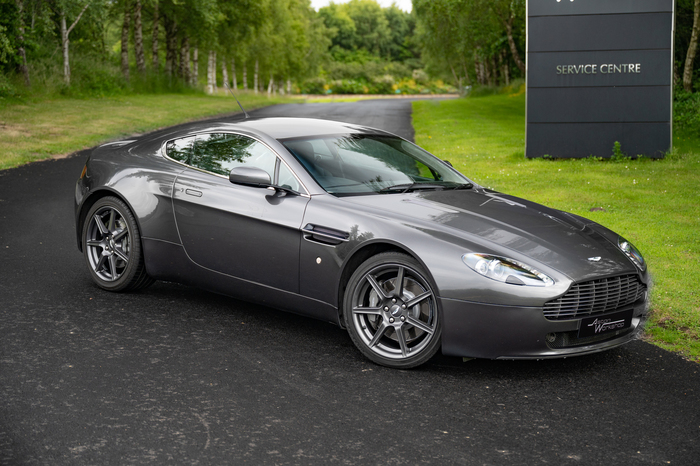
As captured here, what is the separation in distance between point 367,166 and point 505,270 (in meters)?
1.59

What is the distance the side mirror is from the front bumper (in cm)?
152

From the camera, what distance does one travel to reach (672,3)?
45.5 ft

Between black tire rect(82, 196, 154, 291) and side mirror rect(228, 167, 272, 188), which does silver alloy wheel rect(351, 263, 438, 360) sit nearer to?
side mirror rect(228, 167, 272, 188)

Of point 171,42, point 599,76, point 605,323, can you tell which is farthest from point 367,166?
point 171,42

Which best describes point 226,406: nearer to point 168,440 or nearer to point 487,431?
point 168,440

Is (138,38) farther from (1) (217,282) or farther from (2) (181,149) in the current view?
(1) (217,282)

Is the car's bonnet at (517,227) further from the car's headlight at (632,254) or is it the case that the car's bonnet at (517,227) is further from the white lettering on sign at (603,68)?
the white lettering on sign at (603,68)

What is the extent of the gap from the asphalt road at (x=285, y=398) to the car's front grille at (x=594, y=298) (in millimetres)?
410

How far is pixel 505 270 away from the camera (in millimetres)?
4129

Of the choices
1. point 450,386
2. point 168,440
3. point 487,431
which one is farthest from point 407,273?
point 168,440

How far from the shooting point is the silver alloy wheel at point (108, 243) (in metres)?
5.92

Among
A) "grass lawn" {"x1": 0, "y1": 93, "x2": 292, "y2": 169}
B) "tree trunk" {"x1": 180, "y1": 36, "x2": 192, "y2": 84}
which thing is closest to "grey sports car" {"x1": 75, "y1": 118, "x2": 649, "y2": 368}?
"grass lawn" {"x1": 0, "y1": 93, "x2": 292, "y2": 169}

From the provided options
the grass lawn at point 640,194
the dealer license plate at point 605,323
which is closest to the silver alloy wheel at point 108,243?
the dealer license plate at point 605,323

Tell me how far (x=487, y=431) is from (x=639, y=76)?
12324 millimetres
